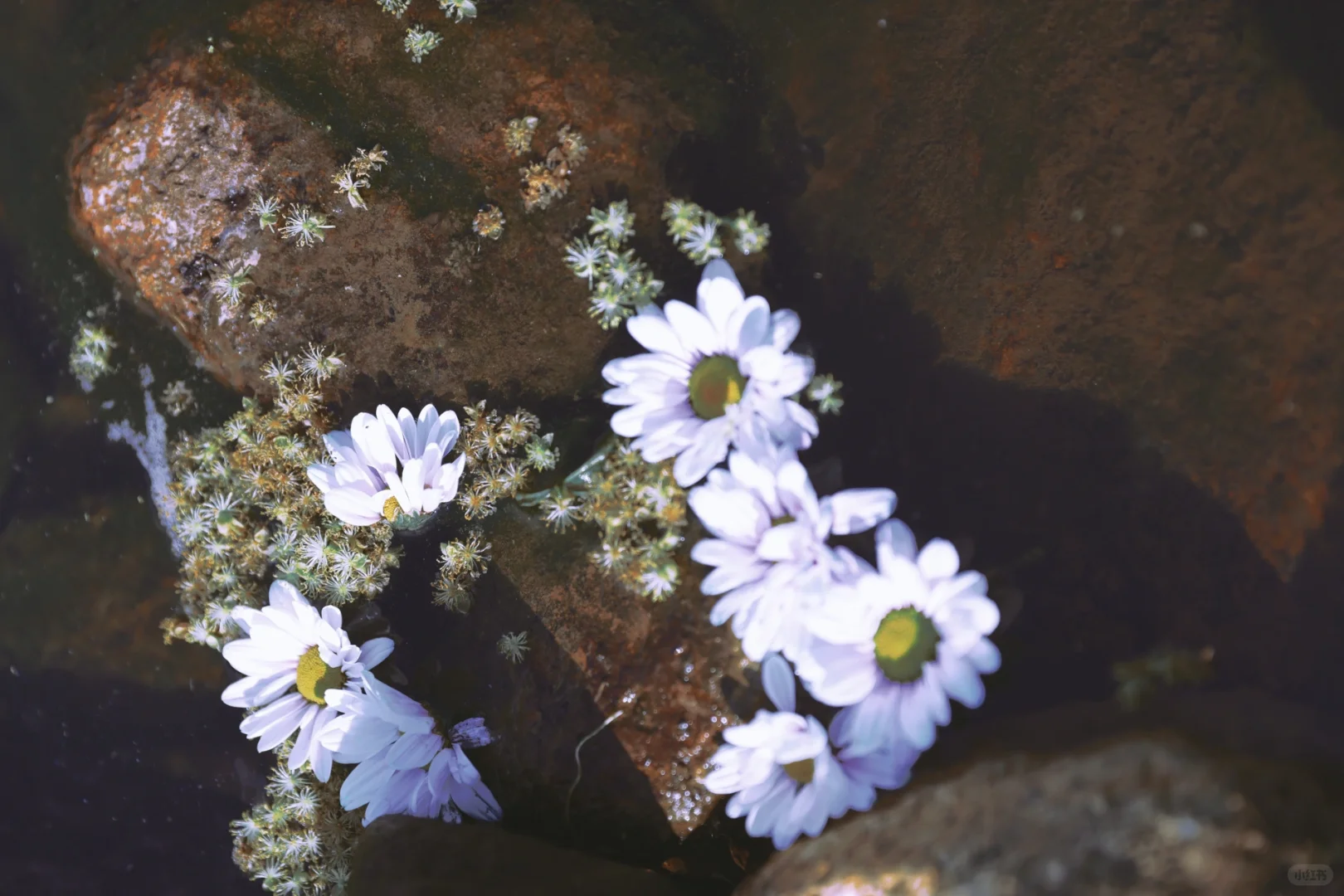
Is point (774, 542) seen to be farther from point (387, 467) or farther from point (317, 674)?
point (317, 674)

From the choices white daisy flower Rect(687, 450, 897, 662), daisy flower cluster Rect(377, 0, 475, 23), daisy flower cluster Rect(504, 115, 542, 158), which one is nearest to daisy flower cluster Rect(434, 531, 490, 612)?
white daisy flower Rect(687, 450, 897, 662)

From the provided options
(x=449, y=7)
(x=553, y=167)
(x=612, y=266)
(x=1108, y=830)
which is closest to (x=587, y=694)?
(x=612, y=266)

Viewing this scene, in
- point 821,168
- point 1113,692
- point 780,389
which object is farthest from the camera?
point 821,168

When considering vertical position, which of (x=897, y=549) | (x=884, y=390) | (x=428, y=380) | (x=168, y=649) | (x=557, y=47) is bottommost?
(x=897, y=549)

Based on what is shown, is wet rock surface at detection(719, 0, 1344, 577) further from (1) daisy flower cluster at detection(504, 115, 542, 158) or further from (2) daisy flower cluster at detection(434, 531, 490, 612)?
(2) daisy flower cluster at detection(434, 531, 490, 612)

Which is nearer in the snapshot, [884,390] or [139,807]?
[884,390]

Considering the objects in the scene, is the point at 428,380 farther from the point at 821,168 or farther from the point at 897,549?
the point at 897,549

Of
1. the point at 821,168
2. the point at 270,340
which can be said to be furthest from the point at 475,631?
the point at 821,168
